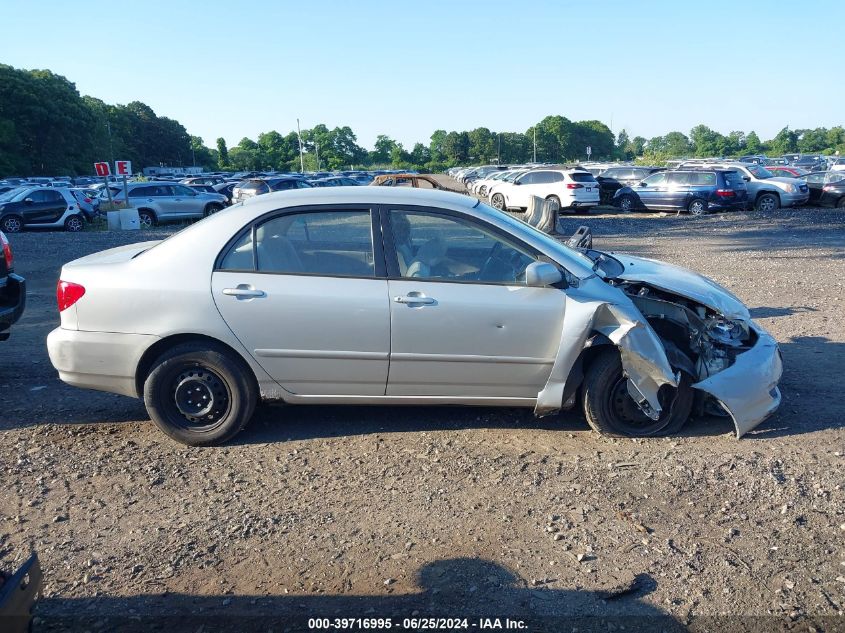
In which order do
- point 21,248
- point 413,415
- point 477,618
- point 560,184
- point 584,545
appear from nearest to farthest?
1. point 477,618
2. point 584,545
3. point 413,415
4. point 21,248
5. point 560,184

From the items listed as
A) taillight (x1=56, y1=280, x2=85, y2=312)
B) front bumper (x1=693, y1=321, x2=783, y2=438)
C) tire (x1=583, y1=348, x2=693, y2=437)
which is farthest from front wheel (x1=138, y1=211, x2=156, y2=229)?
front bumper (x1=693, y1=321, x2=783, y2=438)

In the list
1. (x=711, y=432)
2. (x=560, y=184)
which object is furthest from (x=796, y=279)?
(x=560, y=184)

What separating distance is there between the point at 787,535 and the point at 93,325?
4.36 m

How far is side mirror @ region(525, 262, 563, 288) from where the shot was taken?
4484 mm

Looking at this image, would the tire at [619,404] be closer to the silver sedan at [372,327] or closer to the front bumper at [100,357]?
the silver sedan at [372,327]

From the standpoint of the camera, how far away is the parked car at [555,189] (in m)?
24.8

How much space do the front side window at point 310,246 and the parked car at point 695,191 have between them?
21.1 m

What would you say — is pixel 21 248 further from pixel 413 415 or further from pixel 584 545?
pixel 584 545

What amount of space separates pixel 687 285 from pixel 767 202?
21.7m

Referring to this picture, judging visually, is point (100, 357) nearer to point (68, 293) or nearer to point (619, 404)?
point (68, 293)

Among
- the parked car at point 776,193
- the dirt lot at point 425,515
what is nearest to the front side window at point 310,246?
the dirt lot at point 425,515

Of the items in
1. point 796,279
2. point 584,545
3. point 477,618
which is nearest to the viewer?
point 477,618

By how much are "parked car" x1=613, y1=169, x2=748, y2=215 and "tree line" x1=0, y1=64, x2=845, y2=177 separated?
189 ft

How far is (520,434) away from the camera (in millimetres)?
4871
